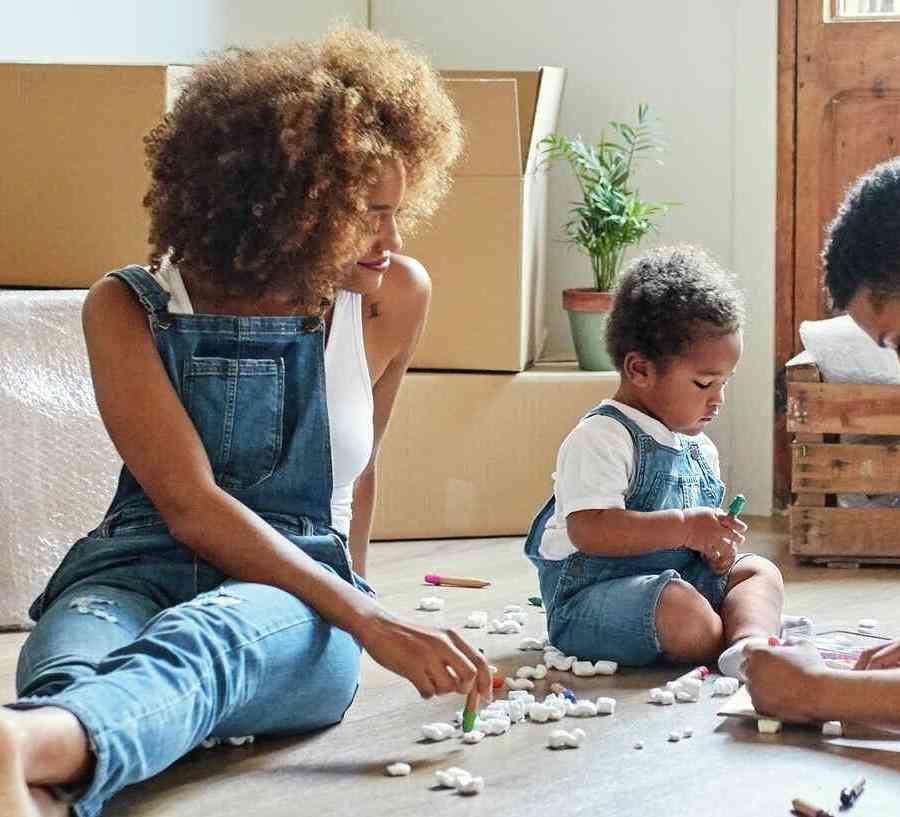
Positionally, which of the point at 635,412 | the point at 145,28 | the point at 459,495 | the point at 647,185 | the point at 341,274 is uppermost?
the point at 145,28

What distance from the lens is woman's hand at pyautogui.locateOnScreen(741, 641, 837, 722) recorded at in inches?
62.6

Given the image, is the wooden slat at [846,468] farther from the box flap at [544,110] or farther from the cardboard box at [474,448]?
the box flap at [544,110]

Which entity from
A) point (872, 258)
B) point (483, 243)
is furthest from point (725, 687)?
point (483, 243)

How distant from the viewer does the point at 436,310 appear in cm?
276

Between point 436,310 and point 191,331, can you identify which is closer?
point 191,331

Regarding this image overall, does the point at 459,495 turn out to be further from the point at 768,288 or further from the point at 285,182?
the point at 285,182

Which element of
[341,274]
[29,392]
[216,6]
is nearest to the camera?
[341,274]

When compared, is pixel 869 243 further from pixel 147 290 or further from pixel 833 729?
pixel 147 290

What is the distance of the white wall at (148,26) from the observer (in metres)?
2.56

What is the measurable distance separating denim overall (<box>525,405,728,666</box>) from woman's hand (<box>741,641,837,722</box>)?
283mm

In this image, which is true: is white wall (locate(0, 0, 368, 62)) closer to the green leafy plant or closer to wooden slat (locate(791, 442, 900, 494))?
the green leafy plant

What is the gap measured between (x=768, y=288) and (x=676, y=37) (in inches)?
20.8

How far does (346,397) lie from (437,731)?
1.23ft

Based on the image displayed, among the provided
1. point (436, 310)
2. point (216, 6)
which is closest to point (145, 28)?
point (216, 6)
